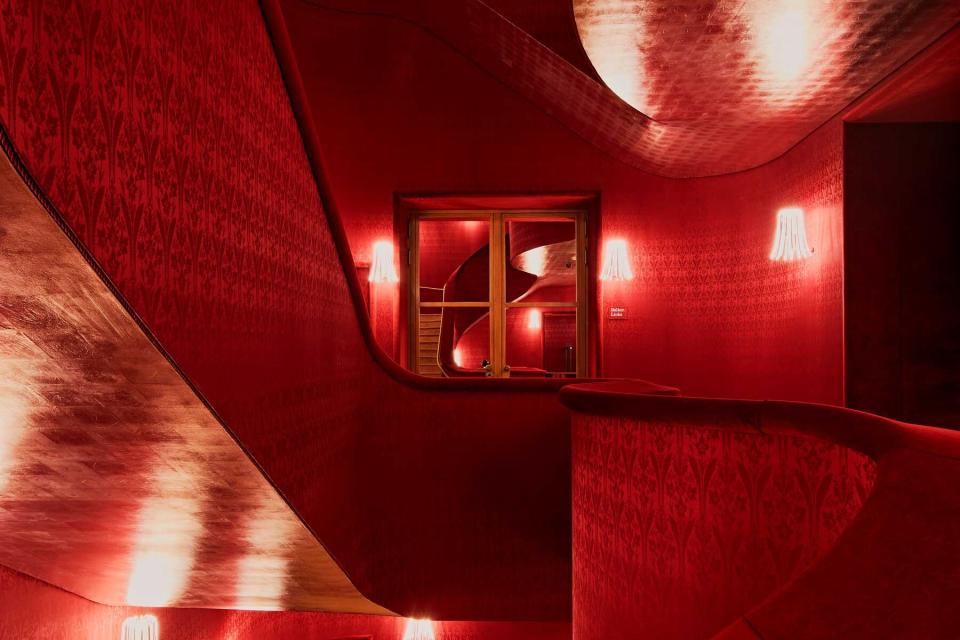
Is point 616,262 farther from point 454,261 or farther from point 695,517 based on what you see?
point 695,517

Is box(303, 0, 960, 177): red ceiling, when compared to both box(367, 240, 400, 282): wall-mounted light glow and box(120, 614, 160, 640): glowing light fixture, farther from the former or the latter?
box(120, 614, 160, 640): glowing light fixture

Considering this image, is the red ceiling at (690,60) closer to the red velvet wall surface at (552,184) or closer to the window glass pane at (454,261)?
the red velvet wall surface at (552,184)

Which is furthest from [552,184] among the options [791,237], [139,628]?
[139,628]

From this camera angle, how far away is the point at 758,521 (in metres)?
1.81

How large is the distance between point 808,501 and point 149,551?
276cm

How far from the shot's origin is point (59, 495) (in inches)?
84.4

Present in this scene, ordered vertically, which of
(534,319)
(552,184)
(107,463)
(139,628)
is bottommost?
(139,628)

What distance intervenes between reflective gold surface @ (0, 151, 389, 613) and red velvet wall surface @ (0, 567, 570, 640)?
0.13m

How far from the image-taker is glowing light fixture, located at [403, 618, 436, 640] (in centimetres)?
544

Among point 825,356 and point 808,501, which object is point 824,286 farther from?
point 808,501

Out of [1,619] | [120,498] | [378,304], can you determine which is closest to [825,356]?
[378,304]

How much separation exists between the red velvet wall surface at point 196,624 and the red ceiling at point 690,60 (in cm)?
412

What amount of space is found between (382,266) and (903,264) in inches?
144

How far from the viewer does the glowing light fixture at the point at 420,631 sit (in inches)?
214
